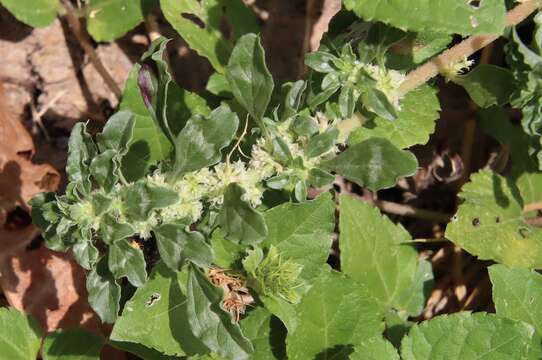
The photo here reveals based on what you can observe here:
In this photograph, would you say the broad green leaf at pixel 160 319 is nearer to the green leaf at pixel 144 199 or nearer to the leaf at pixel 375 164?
the green leaf at pixel 144 199

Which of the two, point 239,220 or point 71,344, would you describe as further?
point 71,344

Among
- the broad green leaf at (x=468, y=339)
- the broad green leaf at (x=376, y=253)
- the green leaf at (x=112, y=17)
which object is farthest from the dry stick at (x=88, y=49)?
the broad green leaf at (x=468, y=339)

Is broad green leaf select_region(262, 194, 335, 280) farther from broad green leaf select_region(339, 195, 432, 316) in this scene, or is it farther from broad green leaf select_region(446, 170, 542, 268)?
broad green leaf select_region(446, 170, 542, 268)

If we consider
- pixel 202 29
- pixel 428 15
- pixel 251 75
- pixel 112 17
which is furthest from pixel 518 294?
pixel 112 17

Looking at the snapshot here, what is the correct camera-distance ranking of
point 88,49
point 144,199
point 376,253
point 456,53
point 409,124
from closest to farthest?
point 144,199 → point 456,53 → point 409,124 → point 376,253 → point 88,49

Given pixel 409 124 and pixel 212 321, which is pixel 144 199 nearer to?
pixel 212 321

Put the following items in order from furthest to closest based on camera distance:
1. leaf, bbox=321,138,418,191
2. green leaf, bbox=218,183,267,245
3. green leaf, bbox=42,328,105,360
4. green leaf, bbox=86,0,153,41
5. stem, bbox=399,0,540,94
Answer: green leaf, bbox=86,0,153,41 < green leaf, bbox=42,328,105,360 < stem, bbox=399,0,540,94 < leaf, bbox=321,138,418,191 < green leaf, bbox=218,183,267,245

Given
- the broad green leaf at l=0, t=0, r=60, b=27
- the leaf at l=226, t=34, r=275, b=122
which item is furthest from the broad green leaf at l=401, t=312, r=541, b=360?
the broad green leaf at l=0, t=0, r=60, b=27
